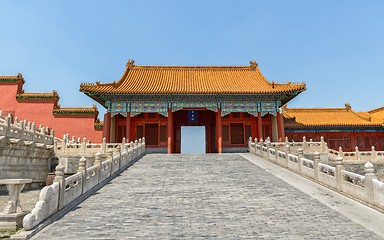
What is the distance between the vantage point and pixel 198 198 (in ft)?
25.4

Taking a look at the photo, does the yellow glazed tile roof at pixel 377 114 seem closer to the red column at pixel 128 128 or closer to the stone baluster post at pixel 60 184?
the red column at pixel 128 128

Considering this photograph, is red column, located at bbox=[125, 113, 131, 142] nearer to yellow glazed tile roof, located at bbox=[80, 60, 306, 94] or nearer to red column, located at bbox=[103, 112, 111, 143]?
red column, located at bbox=[103, 112, 111, 143]

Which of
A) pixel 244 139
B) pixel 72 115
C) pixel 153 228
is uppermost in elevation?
pixel 72 115

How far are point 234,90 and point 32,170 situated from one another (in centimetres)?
1440

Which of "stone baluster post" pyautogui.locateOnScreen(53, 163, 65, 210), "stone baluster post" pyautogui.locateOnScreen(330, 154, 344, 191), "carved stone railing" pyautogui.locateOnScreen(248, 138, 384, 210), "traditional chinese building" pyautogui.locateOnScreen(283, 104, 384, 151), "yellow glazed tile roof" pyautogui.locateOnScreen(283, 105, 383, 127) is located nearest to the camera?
"stone baluster post" pyautogui.locateOnScreen(53, 163, 65, 210)

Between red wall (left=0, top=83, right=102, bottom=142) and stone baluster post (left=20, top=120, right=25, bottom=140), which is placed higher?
red wall (left=0, top=83, right=102, bottom=142)

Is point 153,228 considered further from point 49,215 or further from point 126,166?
point 126,166

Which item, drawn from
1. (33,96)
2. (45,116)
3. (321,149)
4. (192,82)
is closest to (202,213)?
(321,149)

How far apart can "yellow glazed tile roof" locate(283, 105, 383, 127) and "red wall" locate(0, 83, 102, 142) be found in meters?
17.8

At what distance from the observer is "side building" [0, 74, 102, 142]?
21.8 metres

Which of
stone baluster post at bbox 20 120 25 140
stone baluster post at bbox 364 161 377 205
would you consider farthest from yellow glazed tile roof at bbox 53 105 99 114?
stone baluster post at bbox 364 161 377 205

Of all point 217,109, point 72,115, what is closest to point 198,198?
point 217,109

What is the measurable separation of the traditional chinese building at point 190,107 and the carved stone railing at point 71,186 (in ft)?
25.4

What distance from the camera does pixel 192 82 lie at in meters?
23.2
